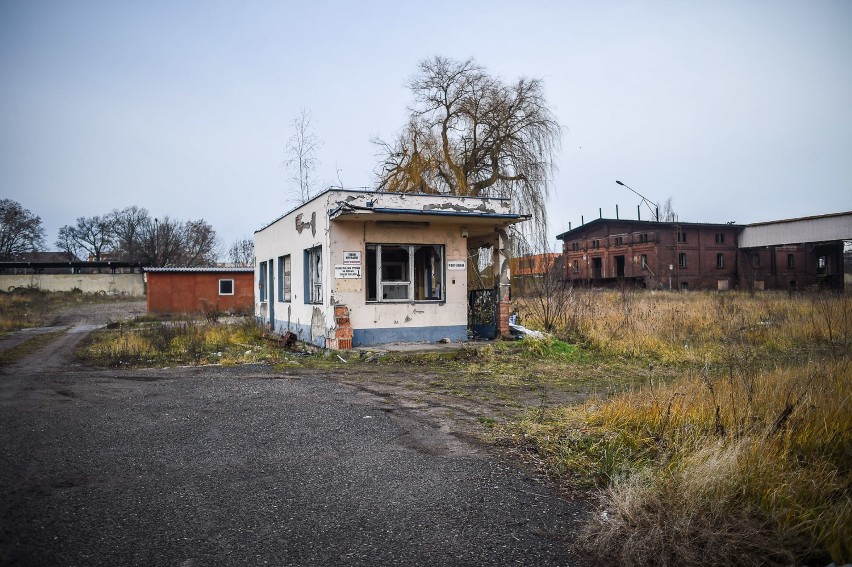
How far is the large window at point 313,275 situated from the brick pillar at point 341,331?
4.70 feet

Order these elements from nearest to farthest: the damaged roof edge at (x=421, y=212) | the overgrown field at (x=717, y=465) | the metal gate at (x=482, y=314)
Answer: the overgrown field at (x=717, y=465)
the damaged roof edge at (x=421, y=212)
the metal gate at (x=482, y=314)

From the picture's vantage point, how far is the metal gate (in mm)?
14766

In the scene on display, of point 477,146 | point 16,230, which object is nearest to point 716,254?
point 477,146

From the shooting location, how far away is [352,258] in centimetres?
Answer: 1339

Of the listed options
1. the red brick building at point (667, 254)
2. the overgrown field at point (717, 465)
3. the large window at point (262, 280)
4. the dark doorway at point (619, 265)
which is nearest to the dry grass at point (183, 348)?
the large window at point (262, 280)

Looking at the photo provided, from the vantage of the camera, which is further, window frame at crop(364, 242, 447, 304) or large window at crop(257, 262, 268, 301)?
large window at crop(257, 262, 268, 301)

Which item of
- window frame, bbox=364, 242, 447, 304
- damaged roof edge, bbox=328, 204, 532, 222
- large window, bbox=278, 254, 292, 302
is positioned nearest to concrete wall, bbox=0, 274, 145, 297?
large window, bbox=278, 254, 292, 302

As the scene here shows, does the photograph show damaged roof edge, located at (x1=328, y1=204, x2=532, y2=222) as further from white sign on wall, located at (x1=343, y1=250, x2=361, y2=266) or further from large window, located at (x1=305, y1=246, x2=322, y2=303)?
large window, located at (x1=305, y1=246, x2=322, y2=303)

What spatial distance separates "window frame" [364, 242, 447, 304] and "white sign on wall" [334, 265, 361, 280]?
36 cm

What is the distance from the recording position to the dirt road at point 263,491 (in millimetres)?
3426

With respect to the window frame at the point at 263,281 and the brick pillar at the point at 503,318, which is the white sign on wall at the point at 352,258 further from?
the window frame at the point at 263,281

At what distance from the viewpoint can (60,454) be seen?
5375 millimetres

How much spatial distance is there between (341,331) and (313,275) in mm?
2612

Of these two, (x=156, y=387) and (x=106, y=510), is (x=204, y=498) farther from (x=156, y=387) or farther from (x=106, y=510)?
(x=156, y=387)
